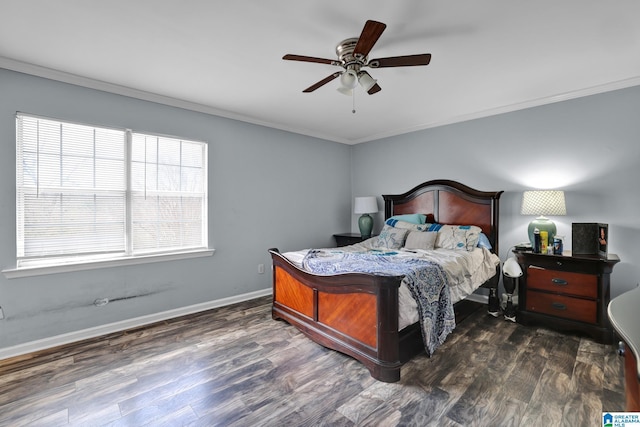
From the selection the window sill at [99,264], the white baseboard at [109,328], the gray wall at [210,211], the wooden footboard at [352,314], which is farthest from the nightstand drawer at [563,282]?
the window sill at [99,264]

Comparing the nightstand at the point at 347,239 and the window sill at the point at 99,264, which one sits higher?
the nightstand at the point at 347,239

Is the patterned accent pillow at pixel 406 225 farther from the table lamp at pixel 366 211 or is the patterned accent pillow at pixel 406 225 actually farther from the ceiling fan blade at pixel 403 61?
the ceiling fan blade at pixel 403 61

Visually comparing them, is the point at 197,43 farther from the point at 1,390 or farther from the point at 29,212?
the point at 1,390

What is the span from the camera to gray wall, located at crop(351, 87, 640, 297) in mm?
2977

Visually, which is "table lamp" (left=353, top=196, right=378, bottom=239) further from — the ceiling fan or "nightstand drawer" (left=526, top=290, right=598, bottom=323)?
the ceiling fan

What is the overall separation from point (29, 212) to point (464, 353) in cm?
402

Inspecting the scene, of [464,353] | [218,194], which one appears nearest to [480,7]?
[464,353]

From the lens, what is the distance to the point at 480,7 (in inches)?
73.2

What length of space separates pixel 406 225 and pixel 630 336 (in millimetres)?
3261

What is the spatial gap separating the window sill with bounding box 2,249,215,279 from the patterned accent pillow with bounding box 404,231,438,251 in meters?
2.50

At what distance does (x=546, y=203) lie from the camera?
3115 mm

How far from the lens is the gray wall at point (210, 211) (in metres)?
2.61

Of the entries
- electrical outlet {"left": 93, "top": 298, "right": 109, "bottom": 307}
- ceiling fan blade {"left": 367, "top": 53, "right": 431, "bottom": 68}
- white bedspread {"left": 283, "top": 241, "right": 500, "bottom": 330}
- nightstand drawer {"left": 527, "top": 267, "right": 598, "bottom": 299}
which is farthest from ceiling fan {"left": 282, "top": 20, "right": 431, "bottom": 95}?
electrical outlet {"left": 93, "top": 298, "right": 109, "bottom": 307}

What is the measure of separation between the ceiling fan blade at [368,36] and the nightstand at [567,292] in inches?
105
